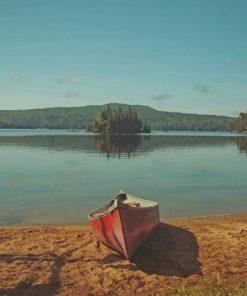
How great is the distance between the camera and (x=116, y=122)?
590 feet

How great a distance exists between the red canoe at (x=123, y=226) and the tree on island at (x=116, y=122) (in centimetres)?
16509

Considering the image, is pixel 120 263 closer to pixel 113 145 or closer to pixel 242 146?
pixel 113 145

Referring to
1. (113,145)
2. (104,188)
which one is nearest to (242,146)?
(113,145)

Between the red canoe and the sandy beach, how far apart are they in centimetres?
36

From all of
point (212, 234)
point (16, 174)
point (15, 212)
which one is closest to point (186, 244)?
point (212, 234)

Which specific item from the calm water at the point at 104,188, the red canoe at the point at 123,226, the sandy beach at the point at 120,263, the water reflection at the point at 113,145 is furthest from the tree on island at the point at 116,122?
the red canoe at the point at 123,226

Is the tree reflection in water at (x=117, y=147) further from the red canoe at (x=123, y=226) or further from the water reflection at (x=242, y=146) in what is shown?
the red canoe at (x=123, y=226)

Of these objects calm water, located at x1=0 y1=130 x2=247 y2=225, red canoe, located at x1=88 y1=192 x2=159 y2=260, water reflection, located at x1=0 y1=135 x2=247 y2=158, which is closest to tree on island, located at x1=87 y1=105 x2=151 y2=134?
water reflection, located at x1=0 y1=135 x2=247 y2=158

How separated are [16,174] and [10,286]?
23.5 meters

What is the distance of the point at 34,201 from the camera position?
69.3 ft

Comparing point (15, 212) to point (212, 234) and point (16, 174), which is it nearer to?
point (212, 234)

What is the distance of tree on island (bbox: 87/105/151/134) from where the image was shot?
179m

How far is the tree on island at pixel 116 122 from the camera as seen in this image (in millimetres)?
179250

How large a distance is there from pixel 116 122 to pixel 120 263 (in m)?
170
